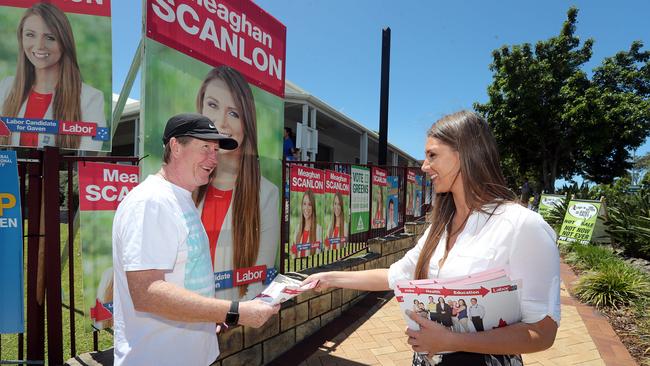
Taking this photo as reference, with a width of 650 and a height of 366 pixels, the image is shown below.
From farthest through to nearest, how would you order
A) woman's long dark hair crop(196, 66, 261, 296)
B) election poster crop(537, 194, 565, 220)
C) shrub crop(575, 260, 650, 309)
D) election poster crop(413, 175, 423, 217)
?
election poster crop(537, 194, 565, 220) < election poster crop(413, 175, 423, 217) < shrub crop(575, 260, 650, 309) < woman's long dark hair crop(196, 66, 261, 296)

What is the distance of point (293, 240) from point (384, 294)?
7.91 feet

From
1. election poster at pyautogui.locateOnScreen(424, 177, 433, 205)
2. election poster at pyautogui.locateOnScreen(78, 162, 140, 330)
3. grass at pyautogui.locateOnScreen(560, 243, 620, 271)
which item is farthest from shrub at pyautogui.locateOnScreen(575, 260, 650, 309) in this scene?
election poster at pyautogui.locateOnScreen(78, 162, 140, 330)

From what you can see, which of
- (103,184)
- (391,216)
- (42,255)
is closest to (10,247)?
(42,255)

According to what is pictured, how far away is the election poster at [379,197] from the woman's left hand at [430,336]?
4.67 meters

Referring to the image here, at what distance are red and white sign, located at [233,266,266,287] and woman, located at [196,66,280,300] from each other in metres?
0.04

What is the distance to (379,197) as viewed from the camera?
6.43m

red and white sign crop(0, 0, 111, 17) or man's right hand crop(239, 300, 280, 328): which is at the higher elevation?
red and white sign crop(0, 0, 111, 17)

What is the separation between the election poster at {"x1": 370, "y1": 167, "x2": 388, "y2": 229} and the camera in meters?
6.20

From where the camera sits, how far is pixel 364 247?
19.9ft

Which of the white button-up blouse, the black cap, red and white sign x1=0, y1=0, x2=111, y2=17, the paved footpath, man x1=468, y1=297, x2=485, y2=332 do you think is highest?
red and white sign x1=0, y1=0, x2=111, y2=17

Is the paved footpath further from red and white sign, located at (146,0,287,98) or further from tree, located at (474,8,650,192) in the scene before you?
A: tree, located at (474,8,650,192)

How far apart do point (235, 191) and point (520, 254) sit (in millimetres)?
2241

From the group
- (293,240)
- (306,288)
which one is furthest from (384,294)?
(306,288)

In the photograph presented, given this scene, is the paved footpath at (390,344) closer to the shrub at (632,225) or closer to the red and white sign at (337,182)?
the red and white sign at (337,182)
